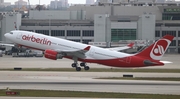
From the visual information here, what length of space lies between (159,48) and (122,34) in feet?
288

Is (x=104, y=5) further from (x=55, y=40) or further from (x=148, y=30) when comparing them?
(x=55, y=40)

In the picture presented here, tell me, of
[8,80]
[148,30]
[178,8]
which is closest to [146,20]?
[148,30]

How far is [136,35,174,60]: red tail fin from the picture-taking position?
74.8 m

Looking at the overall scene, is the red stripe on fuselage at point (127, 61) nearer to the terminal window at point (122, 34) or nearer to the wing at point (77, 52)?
the wing at point (77, 52)

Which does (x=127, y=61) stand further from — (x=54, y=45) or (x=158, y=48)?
(x=54, y=45)

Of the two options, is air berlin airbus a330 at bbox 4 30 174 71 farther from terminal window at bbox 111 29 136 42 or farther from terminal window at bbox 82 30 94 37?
terminal window at bbox 82 30 94 37

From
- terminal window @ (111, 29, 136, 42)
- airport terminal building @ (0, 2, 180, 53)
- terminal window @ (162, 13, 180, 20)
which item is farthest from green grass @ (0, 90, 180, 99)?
terminal window @ (162, 13, 180, 20)

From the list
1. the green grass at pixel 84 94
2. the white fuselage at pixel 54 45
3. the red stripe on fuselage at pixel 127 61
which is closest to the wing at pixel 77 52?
the white fuselage at pixel 54 45

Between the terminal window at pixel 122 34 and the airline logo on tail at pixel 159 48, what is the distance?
3407 inches

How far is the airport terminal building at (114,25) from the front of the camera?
164 m

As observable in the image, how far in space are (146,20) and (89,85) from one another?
104668 mm

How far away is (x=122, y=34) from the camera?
164 metres

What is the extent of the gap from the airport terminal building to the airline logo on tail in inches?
3391

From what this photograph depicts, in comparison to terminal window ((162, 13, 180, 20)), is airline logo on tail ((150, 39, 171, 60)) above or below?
below
